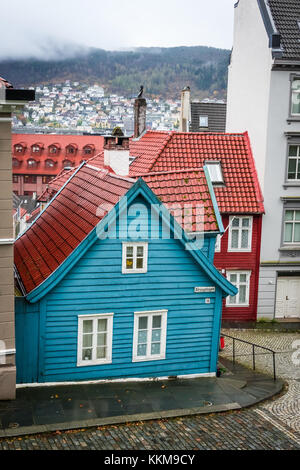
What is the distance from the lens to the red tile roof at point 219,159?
84.5 feet

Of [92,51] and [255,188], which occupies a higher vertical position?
[92,51]

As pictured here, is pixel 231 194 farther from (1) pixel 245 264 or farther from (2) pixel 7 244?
(2) pixel 7 244

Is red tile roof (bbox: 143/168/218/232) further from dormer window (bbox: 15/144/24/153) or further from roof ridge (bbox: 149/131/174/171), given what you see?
dormer window (bbox: 15/144/24/153)

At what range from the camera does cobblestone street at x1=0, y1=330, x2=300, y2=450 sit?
458 inches

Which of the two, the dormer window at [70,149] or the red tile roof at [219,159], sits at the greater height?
the dormer window at [70,149]

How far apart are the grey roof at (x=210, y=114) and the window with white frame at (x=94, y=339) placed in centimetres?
2770

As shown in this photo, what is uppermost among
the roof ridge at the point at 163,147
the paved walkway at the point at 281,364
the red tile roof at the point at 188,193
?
the roof ridge at the point at 163,147

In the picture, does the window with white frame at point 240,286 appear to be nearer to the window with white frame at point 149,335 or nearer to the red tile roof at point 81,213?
the red tile roof at point 81,213

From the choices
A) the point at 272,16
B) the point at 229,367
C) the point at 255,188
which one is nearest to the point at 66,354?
the point at 229,367

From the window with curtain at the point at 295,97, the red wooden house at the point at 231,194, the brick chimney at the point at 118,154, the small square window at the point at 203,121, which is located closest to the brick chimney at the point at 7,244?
the brick chimney at the point at 118,154

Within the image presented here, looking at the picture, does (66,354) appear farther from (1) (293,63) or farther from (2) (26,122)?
(2) (26,122)

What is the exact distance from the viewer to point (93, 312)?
14.8 metres

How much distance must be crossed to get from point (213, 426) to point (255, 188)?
15399 mm

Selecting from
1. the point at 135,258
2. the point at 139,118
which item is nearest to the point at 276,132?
the point at 139,118
